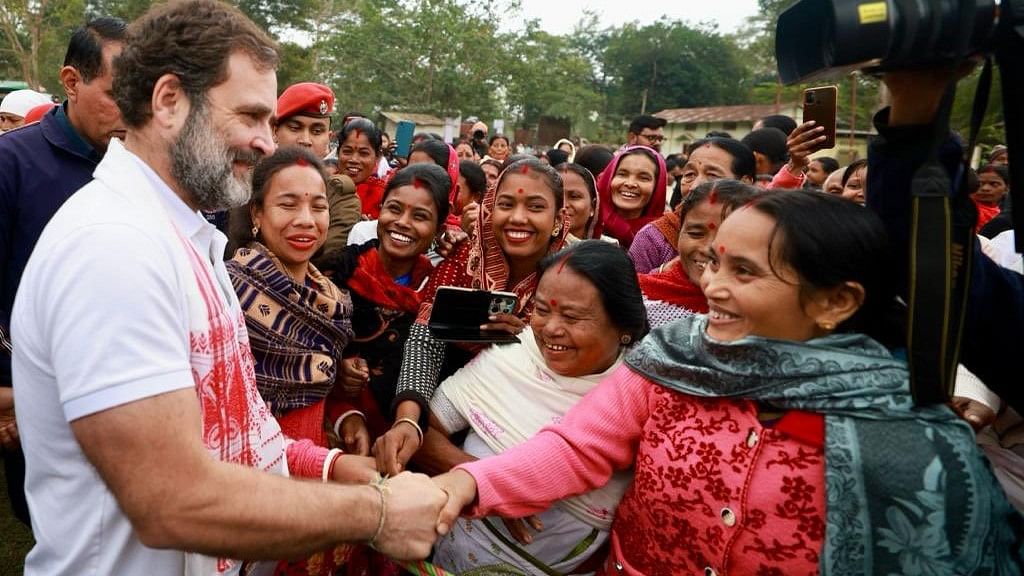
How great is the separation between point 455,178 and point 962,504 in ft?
13.5

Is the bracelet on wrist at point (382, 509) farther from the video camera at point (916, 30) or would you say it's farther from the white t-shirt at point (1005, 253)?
the white t-shirt at point (1005, 253)

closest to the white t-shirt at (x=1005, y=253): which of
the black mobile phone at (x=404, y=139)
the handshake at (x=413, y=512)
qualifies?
the handshake at (x=413, y=512)

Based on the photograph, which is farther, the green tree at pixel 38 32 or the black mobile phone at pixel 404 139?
the green tree at pixel 38 32

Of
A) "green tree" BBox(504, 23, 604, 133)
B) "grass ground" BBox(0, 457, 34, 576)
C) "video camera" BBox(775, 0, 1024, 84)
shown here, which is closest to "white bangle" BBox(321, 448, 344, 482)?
"video camera" BBox(775, 0, 1024, 84)

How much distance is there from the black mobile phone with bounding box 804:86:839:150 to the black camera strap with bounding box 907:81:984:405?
2.06 meters

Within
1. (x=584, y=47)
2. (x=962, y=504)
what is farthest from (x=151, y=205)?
(x=584, y=47)

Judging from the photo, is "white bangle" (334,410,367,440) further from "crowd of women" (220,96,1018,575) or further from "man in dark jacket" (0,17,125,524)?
"man in dark jacket" (0,17,125,524)

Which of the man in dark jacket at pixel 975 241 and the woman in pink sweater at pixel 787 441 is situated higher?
the man in dark jacket at pixel 975 241

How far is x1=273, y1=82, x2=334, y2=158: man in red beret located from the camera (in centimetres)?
414

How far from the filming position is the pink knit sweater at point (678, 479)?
155 cm

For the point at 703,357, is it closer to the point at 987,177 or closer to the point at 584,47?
the point at 987,177

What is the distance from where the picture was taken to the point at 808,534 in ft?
5.05

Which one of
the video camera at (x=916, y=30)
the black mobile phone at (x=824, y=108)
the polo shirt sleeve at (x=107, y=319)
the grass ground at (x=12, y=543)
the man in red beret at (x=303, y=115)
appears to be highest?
the video camera at (x=916, y=30)

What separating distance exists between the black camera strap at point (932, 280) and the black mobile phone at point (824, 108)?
206 cm
